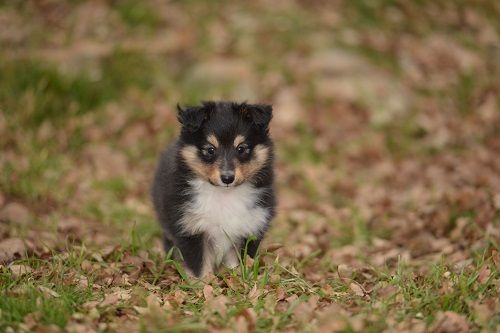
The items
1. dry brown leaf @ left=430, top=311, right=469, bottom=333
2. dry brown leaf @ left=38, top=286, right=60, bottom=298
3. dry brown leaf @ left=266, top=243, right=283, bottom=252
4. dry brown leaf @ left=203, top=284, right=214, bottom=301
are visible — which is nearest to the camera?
dry brown leaf @ left=430, top=311, right=469, bottom=333

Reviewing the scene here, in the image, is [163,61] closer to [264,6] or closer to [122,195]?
[264,6]

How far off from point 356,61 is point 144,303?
7.55 metres

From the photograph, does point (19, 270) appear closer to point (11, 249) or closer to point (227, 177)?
point (11, 249)

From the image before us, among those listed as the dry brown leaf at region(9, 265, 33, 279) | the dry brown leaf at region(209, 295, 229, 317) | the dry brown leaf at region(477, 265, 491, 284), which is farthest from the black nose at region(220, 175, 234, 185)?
the dry brown leaf at region(477, 265, 491, 284)

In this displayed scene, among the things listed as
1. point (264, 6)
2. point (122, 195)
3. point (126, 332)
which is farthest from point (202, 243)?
point (264, 6)

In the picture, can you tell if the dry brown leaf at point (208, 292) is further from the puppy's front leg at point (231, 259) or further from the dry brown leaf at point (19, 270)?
the dry brown leaf at point (19, 270)

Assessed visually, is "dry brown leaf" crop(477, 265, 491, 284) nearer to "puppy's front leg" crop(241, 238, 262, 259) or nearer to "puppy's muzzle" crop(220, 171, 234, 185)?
"puppy's front leg" crop(241, 238, 262, 259)

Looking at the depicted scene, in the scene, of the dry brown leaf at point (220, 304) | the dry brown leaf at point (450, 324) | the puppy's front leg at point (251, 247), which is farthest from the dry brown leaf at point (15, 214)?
the dry brown leaf at point (450, 324)

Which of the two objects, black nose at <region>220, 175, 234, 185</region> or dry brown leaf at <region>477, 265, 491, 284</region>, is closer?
dry brown leaf at <region>477, 265, 491, 284</region>

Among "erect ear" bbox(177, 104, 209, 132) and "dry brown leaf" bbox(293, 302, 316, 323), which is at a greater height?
"erect ear" bbox(177, 104, 209, 132)

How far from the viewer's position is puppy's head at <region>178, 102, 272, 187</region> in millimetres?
4801

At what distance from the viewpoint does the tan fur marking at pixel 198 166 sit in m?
4.73

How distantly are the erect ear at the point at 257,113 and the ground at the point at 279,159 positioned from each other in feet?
3.67

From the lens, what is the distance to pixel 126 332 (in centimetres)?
376
